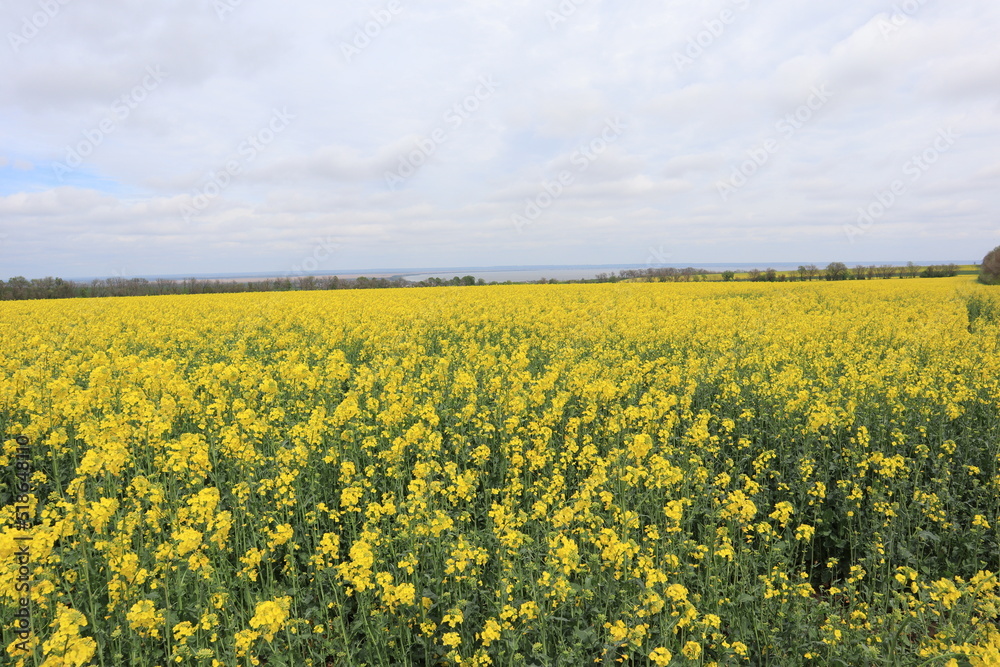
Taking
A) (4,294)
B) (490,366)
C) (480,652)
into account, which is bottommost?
(480,652)

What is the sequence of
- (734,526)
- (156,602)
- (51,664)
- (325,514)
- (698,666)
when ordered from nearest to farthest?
1. (51,664)
2. (698,666)
3. (156,602)
4. (734,526)
5. (325,514)

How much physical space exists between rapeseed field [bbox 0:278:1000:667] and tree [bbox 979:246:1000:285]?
42601 millimetres

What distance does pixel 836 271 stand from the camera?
5584cm

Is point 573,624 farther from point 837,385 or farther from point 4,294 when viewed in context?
point 4,294

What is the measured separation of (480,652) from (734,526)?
2939 mm

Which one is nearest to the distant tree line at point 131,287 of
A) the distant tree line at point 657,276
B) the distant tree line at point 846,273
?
the distant tree line at point 657,276

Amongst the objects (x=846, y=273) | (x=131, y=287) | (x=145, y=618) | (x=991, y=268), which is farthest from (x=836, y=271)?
(x=131, y=287)

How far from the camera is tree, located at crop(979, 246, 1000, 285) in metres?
39.2

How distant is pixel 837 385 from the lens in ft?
25.3

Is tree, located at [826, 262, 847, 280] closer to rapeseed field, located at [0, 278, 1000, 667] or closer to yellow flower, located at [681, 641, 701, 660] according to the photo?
rapeseed field, located at [0, 278, 1000, 667]

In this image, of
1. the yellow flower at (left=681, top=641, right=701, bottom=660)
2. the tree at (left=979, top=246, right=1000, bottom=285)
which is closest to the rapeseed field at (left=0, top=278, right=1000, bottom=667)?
the yellow flower at (left=681, top=641, right=701, bottom=660)

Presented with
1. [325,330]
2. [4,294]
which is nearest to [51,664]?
[325,330]

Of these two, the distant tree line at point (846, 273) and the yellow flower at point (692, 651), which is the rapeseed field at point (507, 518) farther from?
the distant tree line at point (846, 273)

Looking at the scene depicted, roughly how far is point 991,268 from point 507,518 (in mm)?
55334
